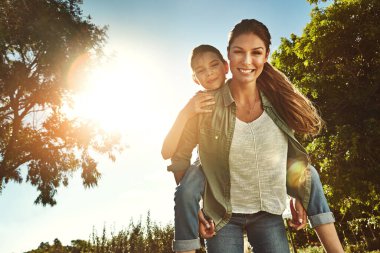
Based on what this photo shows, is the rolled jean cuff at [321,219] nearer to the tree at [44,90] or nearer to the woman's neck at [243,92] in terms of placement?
the woman's neck at [243,92]

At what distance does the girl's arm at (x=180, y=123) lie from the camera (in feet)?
6.16

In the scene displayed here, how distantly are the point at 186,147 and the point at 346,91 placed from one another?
11.3 meters

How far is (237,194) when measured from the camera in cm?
188

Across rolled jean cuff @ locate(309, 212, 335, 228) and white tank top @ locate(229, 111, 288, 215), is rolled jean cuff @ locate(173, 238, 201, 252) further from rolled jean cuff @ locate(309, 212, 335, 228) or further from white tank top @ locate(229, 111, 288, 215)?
rolled jean cuff @ locate(309, 212, 335, 228)

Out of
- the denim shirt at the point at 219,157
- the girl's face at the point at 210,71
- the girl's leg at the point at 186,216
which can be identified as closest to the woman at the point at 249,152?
the denim shirt at the point at 219,157

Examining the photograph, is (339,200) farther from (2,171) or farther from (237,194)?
(2,171)

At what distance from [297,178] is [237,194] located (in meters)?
0.42

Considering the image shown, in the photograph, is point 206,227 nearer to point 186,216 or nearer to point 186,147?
point 186,216

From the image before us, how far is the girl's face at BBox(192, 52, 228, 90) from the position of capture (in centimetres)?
316

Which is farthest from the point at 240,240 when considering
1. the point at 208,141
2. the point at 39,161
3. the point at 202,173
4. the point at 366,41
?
the point at 39,161

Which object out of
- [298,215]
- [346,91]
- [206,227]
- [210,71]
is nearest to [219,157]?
[206,227]

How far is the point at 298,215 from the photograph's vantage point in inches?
75.9

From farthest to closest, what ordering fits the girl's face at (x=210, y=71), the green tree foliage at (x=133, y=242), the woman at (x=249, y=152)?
the green tree foliage at (x=133, y=242) < the girl's face at (x=210, y=71) < the woman at (x=249, y=152)

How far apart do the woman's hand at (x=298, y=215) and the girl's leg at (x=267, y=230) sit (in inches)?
4.0
